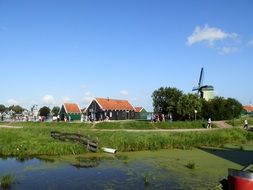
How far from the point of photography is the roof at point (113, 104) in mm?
85738

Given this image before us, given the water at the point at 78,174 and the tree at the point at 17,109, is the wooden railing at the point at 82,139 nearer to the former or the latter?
the water at the point at 78,174

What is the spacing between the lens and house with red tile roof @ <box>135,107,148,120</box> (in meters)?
104

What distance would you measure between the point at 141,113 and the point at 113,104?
1980 cm

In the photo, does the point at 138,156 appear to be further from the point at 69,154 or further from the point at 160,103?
the point at 160,103

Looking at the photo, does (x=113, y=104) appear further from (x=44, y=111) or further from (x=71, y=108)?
(x=44, y=111)

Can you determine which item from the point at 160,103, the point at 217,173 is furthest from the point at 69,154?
the point at 160,103

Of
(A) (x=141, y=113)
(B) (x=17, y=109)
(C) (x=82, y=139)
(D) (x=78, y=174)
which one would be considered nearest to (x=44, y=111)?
(A) (x=141, y=113)

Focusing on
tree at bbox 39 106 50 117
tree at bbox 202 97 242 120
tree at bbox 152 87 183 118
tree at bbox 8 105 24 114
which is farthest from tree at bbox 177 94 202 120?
tree at bbox 8 105 24 114

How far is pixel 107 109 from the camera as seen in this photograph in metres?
85.6

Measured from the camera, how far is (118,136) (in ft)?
118

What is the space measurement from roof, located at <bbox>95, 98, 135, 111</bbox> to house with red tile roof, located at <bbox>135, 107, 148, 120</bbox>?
251 inches

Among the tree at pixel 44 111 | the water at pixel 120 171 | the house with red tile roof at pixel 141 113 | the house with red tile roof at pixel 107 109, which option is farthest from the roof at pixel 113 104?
the water at pixel 120 171

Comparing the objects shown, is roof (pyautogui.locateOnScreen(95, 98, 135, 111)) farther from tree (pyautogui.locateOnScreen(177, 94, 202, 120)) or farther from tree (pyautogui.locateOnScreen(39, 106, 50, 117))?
tree (pyautogui.locateOnScreen(39, 106, 50, 117))

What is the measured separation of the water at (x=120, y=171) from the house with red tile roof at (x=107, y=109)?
177 ft
